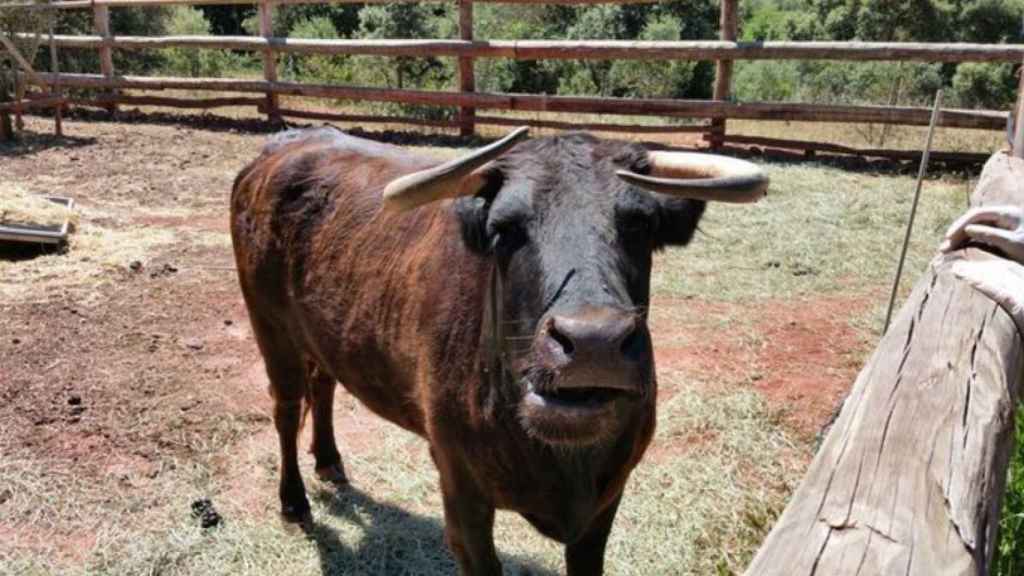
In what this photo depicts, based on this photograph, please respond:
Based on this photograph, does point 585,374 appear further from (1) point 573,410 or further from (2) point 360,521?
(2) point 360,521

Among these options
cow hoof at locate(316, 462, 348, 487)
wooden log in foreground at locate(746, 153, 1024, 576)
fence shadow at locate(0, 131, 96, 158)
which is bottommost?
cow hoof at locate(316, 462, 348, 487)

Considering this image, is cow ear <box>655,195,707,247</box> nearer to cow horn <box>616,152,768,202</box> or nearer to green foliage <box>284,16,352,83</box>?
cow horn <box>616,152,768,202</box>

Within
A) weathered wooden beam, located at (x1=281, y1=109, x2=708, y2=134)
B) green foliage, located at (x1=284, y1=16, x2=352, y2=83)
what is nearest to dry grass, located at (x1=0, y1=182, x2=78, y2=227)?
weathered wooden beam, located at (x1=281, y1=109, x2=708, y2=134)

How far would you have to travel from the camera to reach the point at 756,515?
4070 millimetres

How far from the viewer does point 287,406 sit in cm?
438

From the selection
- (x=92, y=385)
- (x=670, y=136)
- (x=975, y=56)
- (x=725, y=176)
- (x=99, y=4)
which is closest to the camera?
(x=725, y=176)

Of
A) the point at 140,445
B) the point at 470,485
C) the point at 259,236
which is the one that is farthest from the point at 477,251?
the point at 140,445

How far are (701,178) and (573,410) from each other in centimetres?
89

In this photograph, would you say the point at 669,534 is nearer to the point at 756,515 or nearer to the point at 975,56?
the point at 756,515

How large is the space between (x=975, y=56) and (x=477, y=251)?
11.5 metres

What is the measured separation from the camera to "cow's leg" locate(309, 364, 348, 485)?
4.66 m

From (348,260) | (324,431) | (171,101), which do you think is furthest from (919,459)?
(171,101)

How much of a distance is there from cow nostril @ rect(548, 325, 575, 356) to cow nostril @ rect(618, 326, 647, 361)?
0.42 ft

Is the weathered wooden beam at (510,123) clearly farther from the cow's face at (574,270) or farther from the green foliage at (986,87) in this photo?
the green foliage at (986,87)
